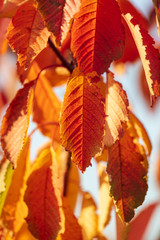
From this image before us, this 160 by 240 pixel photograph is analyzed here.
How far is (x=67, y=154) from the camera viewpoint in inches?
41.4

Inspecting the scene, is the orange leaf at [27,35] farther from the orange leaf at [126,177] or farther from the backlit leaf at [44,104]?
the backlit leaf at [44,104]

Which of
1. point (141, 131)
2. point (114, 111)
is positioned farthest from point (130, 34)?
point (114, 111)

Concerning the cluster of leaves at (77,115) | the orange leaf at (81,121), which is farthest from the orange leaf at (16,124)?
the orange leaf at (81,121)

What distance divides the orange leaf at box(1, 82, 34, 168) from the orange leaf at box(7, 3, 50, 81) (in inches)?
4.5

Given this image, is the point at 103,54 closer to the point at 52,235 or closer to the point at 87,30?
the point at 87,30

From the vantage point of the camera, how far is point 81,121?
643 millimetres

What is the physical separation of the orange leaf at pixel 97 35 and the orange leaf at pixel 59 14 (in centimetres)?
2

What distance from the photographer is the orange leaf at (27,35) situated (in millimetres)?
663

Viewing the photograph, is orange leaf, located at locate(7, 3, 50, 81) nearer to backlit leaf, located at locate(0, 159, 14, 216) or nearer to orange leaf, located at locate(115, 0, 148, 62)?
backlit leaf, located at locate(0, 159, 14, 216)

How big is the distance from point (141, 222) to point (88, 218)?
0.46 feet

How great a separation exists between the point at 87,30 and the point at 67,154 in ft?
1.57

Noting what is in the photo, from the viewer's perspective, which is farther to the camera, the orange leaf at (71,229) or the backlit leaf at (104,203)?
the backlit leaf at (104,203)

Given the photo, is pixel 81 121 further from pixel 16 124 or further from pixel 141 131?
pixel 141 131

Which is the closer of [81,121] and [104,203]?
[81,121]
